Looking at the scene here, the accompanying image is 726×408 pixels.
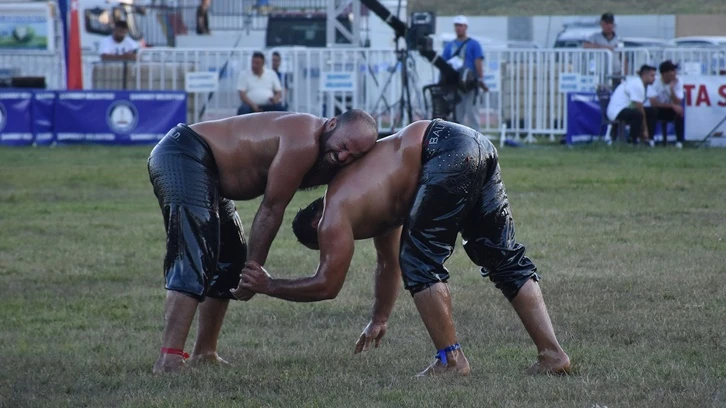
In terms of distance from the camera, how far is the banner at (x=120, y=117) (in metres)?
19.4

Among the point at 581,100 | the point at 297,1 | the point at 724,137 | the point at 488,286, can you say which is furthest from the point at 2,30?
the point at 488,286

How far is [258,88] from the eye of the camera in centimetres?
1953

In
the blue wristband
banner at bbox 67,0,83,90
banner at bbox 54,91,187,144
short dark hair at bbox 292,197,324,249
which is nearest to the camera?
the blue wristband

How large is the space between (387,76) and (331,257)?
15.6 m

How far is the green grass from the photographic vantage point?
35.8 meters

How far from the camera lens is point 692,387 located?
16.7 ft

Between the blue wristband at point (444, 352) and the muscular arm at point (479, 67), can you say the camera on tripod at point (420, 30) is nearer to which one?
the muscular arm at point (479, 67)

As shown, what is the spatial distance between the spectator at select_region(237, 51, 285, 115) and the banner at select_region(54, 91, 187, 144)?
1000 millimetres

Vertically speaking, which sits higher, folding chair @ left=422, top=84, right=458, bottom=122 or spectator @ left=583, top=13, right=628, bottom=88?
spectator @ left=583, top=13, right=628, bottom=88

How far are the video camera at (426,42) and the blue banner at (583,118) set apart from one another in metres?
1.94

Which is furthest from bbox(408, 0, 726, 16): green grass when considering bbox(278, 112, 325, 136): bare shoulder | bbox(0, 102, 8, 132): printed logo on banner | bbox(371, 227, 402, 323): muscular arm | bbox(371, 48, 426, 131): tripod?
bbox(278, 112, 325, 136): bare shoulder

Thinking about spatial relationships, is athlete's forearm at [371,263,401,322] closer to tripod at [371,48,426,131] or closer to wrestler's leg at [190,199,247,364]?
wrestler's leg at [190,199,247,364]

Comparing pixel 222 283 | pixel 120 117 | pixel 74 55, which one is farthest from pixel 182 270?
pixel 74 55

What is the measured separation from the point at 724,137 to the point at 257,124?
14.0 metres
